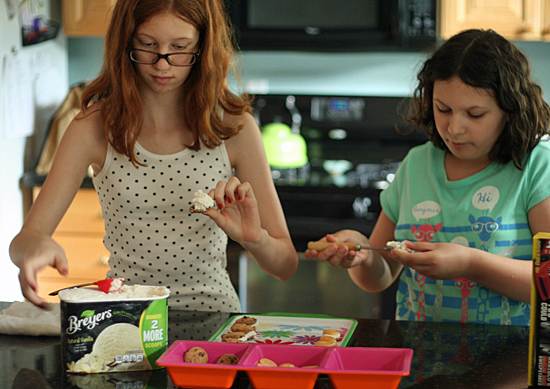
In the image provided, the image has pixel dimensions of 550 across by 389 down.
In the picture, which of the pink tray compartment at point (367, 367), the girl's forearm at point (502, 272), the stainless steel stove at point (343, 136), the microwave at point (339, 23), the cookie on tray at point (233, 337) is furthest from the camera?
the stainless steel stove at point (343, 136)

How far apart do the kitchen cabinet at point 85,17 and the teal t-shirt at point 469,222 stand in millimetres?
1975

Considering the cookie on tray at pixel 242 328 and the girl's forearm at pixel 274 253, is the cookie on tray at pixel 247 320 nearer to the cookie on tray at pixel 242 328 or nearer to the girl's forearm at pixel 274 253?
the cookie on tray at pixel 242 328

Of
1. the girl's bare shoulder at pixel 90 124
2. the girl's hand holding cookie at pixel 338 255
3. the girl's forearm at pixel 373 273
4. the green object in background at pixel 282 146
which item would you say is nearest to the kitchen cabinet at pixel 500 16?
the green object in background at pixel 282 146

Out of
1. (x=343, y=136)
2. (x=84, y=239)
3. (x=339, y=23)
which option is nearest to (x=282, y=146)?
(x=343, y=136)

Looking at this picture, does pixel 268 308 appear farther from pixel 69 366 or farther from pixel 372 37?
pixel 69 366

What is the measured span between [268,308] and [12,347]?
1571 mm

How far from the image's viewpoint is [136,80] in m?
1.12

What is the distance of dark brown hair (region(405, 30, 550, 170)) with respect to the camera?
3.27ft

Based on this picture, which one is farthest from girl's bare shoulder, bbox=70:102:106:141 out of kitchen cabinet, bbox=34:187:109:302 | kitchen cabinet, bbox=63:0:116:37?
kitchen cabinet, bbox=63:0:116:37

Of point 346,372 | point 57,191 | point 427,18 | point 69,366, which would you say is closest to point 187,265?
point 57,191

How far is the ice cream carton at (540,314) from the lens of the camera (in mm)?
648

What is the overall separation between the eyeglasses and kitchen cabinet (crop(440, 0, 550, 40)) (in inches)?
65.4

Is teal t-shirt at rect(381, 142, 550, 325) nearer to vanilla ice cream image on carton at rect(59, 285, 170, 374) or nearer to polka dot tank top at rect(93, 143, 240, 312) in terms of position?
polka dot tank top at rect(93, 143, 240, 312)

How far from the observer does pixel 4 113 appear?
7.87 feet
